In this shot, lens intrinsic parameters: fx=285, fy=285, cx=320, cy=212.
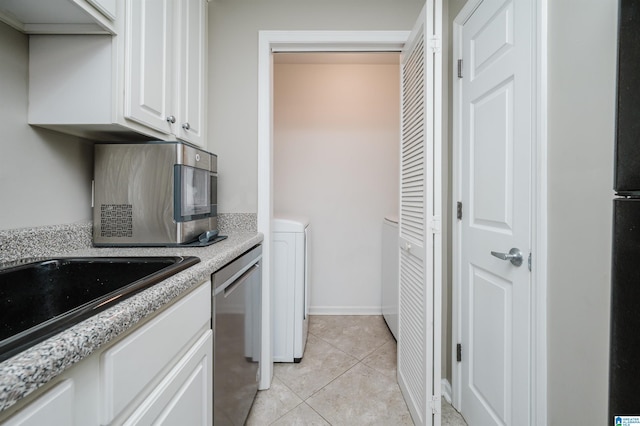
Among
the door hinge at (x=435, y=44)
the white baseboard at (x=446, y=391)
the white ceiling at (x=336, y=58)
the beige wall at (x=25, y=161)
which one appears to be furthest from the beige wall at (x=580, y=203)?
the white ceiling at (x=336, y=58)

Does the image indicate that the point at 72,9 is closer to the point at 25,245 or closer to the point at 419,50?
the point at 25,245

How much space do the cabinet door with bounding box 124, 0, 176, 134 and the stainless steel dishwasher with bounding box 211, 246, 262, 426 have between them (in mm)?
709

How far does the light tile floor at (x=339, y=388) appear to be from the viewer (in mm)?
1562

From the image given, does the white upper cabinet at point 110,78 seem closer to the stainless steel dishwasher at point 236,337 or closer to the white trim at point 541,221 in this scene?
the stainless steel dishwasher at point 236,337

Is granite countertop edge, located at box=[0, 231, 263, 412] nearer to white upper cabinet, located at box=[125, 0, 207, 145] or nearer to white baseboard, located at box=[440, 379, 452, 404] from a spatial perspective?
white upper cabinet, located at box=[125, 0, 207, 145]

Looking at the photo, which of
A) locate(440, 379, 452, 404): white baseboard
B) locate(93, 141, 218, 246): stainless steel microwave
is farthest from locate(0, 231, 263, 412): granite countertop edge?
locate(440, 379, 452, 404): white baseboard

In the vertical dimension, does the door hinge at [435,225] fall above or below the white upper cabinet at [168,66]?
below

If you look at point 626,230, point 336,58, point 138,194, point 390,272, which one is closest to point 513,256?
point 626,230

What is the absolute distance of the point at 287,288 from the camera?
2057 millimetres

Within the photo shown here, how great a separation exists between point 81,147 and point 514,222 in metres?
1.92

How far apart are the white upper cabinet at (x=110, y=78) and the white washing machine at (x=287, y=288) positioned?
103 centimetres

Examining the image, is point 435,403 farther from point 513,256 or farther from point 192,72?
point 192,72

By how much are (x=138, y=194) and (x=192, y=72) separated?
0.74 meters

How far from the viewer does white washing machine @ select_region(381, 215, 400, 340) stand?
2350mm
